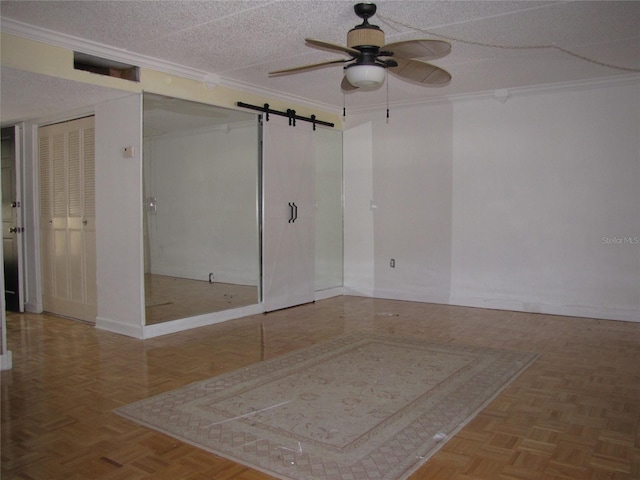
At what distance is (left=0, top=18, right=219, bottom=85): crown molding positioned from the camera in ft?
12.4

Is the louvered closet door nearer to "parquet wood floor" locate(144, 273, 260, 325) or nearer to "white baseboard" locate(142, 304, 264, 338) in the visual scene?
"parquet wood floor" locate(144, 273, 260, 325)

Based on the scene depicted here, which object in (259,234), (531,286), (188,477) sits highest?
(259,234)

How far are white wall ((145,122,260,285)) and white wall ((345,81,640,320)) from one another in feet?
6.16

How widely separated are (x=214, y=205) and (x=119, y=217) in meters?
1.34

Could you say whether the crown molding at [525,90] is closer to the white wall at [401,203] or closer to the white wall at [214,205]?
the white wall at [401,203]

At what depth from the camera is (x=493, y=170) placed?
20.0 ft

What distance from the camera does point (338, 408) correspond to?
3062mm

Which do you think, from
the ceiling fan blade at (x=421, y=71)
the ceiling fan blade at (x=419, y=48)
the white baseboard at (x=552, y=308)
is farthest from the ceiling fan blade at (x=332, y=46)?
the white baseboard at (x=552, y=308)

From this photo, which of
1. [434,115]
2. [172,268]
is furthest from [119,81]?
[434,115]

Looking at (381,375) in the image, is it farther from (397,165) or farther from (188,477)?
(397,165)

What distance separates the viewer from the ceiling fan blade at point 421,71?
11.0 feet

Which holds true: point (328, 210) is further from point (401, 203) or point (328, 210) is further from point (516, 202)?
point (516, 202)

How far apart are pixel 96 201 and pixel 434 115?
4040 mm

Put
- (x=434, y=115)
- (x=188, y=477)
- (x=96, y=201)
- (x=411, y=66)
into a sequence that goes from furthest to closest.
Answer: (x=434, y=115) → (x=96, y=201) → (x=411, y=66) → (x=188, y=477)
